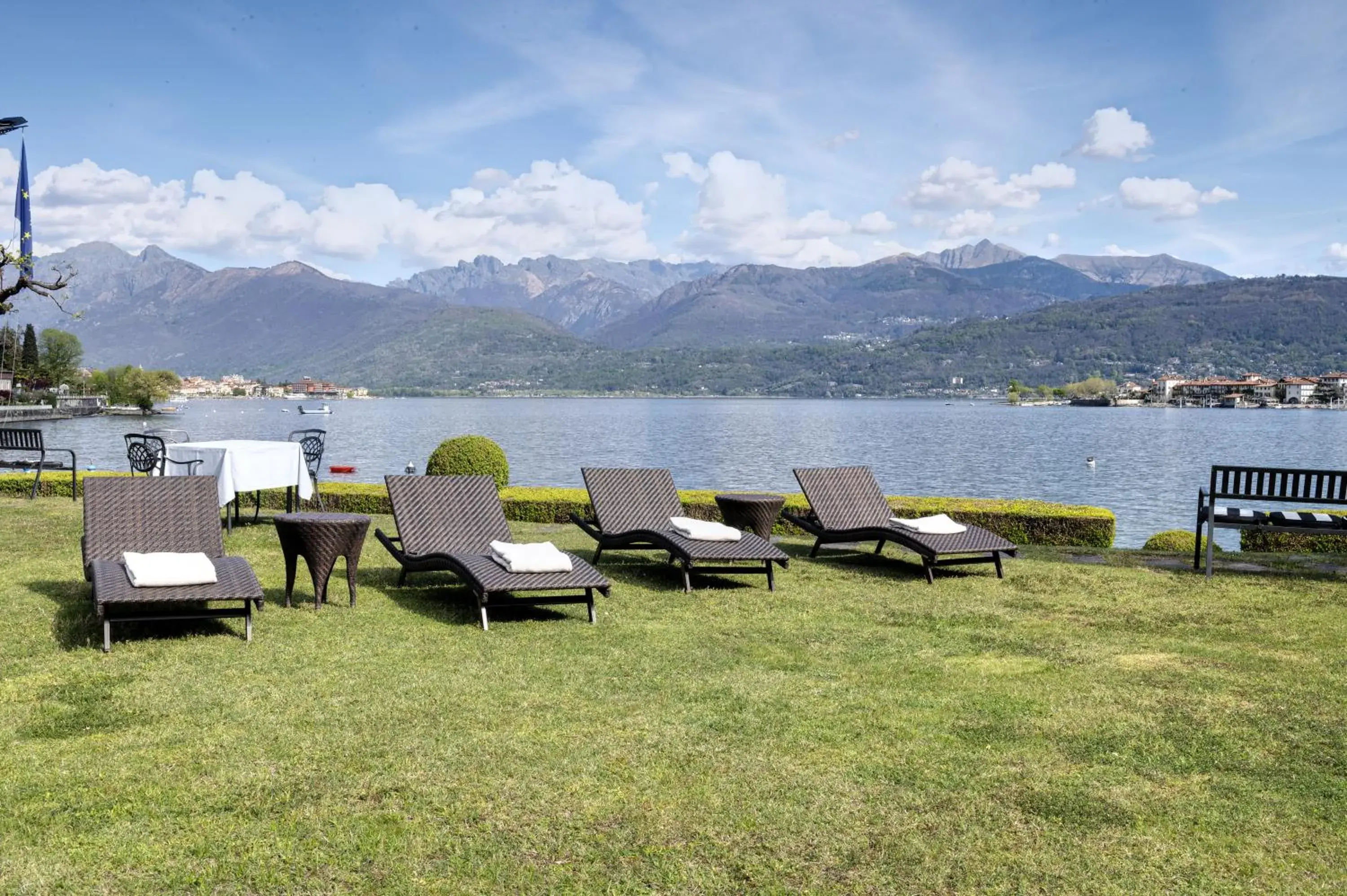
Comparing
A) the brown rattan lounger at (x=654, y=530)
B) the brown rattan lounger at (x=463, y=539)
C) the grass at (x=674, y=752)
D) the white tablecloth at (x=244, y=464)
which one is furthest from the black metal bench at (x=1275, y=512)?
the white tablecloth at (x=244, y=464)

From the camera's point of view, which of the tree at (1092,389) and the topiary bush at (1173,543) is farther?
the tree at (1092,389)

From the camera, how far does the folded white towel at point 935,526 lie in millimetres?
8484

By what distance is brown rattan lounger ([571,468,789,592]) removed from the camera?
765cm

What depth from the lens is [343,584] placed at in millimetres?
7504

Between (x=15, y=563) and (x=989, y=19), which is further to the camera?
(x=989, y=19)

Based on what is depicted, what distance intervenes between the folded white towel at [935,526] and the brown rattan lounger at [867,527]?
4cm

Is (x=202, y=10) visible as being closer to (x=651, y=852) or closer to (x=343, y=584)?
(x=343, y=584)

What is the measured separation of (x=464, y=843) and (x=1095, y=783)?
2318mm

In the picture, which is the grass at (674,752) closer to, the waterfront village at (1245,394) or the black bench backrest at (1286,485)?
the black bench backrest at (1286,485)

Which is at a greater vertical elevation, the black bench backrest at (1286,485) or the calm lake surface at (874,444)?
the black bench backrest at (1286,485)

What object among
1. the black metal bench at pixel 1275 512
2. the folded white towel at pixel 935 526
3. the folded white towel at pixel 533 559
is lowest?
the folded white towel at pixel 533 559

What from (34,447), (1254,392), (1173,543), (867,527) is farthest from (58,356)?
(1254,392)

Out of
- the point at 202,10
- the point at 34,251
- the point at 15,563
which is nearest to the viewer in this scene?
the point at 15,563

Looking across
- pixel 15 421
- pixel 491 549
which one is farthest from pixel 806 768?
pixel 15 421
